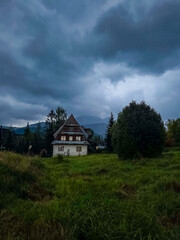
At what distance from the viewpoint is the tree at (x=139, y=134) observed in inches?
715

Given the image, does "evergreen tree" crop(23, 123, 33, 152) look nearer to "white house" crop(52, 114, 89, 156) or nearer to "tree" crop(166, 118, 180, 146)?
"white house" crop(52, 114, 89, 156)

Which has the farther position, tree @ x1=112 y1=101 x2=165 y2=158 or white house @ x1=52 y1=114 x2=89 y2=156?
white house @ x1=52 y1=114 x2=89 y2=156

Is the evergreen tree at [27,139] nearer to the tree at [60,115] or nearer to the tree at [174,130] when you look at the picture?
the tree at [60,115]

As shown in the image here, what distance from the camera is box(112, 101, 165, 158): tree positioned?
18.2 m

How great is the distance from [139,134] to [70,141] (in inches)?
838

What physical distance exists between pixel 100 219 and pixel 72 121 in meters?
36.5

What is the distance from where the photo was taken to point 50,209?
3910mm

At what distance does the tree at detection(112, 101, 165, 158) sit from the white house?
61.7 ft

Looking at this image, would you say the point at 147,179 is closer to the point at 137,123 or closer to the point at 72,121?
the point at 137,123

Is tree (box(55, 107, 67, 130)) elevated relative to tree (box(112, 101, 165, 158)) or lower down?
elevated

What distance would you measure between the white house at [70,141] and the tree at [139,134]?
61.7 ft

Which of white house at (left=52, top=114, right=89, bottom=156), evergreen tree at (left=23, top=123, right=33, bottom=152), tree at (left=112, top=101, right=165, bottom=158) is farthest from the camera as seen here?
evergreen tree at (left=23, top=123, right=33, bottom=152)

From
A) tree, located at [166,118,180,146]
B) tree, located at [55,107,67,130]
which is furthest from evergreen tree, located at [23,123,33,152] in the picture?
tree, located at [166,118,180,146]

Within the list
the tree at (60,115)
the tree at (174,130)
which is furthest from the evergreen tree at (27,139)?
the tree at (174,130)
